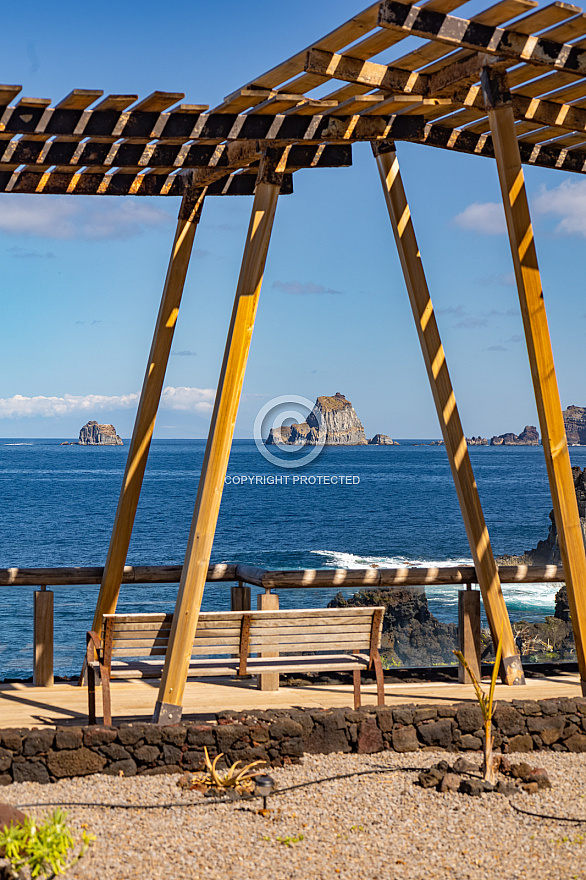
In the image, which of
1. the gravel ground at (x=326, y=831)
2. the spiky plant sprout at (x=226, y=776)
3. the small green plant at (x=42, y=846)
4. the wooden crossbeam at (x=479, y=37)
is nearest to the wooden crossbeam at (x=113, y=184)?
the wooden crossbeam at (x=479, y=37)

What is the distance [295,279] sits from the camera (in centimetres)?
8012

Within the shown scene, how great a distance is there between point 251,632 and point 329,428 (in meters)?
92.2

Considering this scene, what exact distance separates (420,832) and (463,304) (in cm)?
8246

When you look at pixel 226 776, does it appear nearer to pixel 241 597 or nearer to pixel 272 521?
pixel 241 597

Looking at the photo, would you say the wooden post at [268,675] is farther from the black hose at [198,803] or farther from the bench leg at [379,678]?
the black hose at [198,803]

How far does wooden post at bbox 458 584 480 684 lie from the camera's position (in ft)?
18.8

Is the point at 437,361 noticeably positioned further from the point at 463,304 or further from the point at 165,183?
the point at 463,304

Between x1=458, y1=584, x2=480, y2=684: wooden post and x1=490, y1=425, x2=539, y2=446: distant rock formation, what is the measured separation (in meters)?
117

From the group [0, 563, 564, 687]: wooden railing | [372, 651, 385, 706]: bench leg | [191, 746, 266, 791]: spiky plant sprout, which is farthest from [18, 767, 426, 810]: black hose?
[0, 563, 564, 687]: wooden railing

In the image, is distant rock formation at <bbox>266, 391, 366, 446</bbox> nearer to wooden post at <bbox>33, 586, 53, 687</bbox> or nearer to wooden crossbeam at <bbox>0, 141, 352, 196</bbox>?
wooden crossbeam at <bbox>0, 141, 352, 196</bbox>

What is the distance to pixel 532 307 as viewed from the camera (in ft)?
15.7

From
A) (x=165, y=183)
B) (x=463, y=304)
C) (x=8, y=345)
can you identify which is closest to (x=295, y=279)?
(x=463, y=304)

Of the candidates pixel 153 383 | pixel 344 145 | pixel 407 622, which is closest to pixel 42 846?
pixel 153 383

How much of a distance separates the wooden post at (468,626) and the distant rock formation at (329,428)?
257ft
